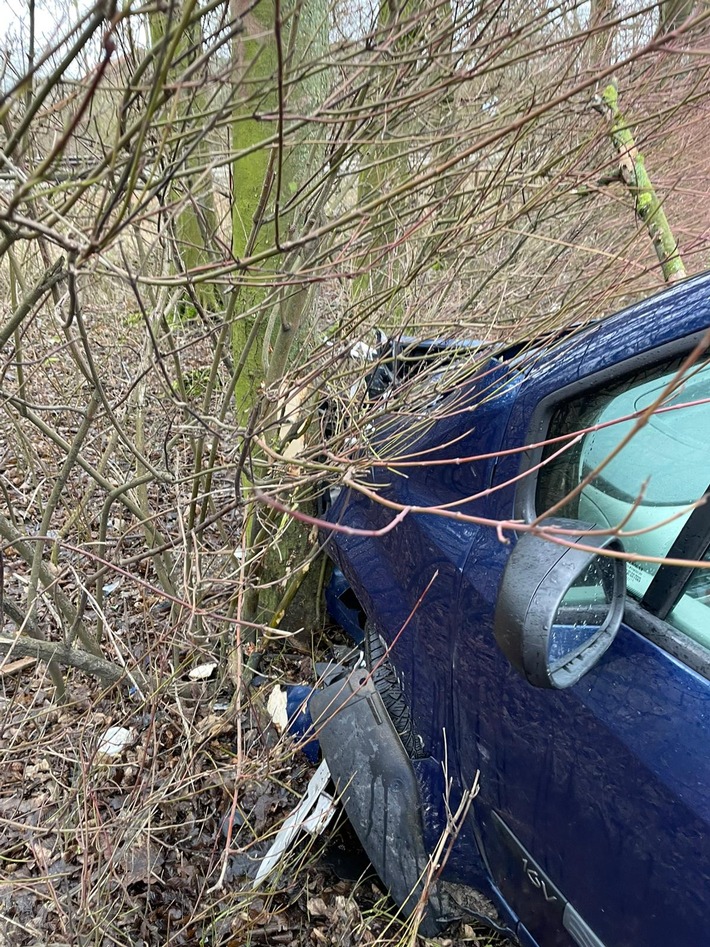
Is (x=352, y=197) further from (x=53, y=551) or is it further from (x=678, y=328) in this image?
(x=678, y=328)

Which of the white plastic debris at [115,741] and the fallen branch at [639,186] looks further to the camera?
the fallen branch at [639,186]

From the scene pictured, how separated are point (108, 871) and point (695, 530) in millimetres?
1837

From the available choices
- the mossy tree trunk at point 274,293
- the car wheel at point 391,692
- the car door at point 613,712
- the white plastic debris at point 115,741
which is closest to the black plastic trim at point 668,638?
the car door at point 613,712

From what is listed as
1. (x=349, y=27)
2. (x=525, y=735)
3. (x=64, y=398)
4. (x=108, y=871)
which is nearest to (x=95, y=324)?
(x=64, y=398)

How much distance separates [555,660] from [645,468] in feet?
1.76

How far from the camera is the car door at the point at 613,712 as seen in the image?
47.4 inches

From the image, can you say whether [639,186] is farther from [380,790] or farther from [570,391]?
[380,790]

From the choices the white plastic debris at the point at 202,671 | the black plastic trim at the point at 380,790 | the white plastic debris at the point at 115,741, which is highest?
A: the black plastic trim at the point at 380,790

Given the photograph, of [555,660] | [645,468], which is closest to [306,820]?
[555,660]

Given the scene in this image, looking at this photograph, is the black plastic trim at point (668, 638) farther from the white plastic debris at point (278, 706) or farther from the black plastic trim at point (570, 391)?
the white plastic debris at point (278, 706)

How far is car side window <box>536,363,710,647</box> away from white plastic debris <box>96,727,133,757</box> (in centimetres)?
186

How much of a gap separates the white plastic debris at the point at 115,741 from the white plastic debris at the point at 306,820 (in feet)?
2.29

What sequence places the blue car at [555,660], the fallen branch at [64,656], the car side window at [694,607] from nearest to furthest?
the blue car at [555,660] < the car side window at [694,607] < the fallen branch at [64,656]

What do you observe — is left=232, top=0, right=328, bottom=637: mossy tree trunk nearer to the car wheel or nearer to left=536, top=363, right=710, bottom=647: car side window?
the car wheel
